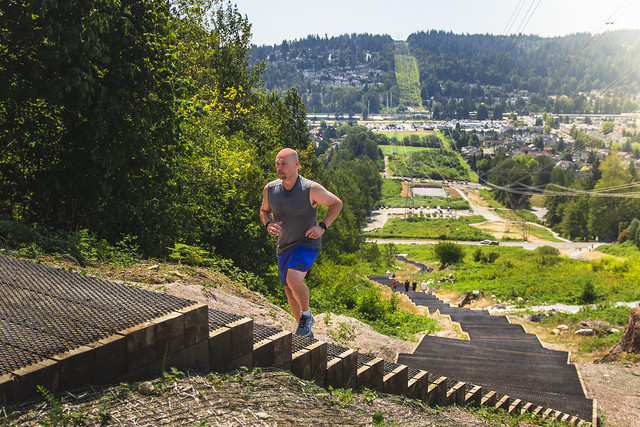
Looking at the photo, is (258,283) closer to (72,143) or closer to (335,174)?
(72,143)

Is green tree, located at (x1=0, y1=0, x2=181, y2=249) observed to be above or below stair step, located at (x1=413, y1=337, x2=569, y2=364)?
above

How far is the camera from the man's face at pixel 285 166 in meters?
6.20

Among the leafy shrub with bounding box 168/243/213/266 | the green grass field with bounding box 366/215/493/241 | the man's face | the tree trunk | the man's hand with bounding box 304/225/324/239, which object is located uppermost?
the man's face

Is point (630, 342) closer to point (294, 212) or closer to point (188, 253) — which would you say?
point (188, 253)

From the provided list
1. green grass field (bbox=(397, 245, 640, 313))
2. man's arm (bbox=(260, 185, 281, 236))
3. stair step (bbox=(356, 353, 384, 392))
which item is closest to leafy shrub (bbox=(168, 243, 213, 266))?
man's arm (bbox=(260, 185, 281, 236))

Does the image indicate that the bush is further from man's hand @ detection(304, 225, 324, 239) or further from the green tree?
man's hand @ detection(304, 225, 324, 239)

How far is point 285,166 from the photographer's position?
621 centimetres

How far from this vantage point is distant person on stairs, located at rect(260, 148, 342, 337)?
626cm

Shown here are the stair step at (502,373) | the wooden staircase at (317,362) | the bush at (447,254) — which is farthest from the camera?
the bush at (447,254)

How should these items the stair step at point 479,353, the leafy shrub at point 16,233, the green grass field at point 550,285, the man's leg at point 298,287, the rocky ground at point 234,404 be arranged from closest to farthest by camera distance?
the rocky ground at point 234,404, the man's leg at point 298,287, the leafy shrub at point 16,233, the stair step at point 479,353, the green grass field at point 550,285

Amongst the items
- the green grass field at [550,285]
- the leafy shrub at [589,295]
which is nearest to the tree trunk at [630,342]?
the green grass field at [550,285]

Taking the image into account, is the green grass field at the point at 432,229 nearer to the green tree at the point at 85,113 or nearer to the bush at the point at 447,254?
the bush at the point at 447,254

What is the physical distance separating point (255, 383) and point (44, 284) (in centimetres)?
198

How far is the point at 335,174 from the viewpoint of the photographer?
86.9m
